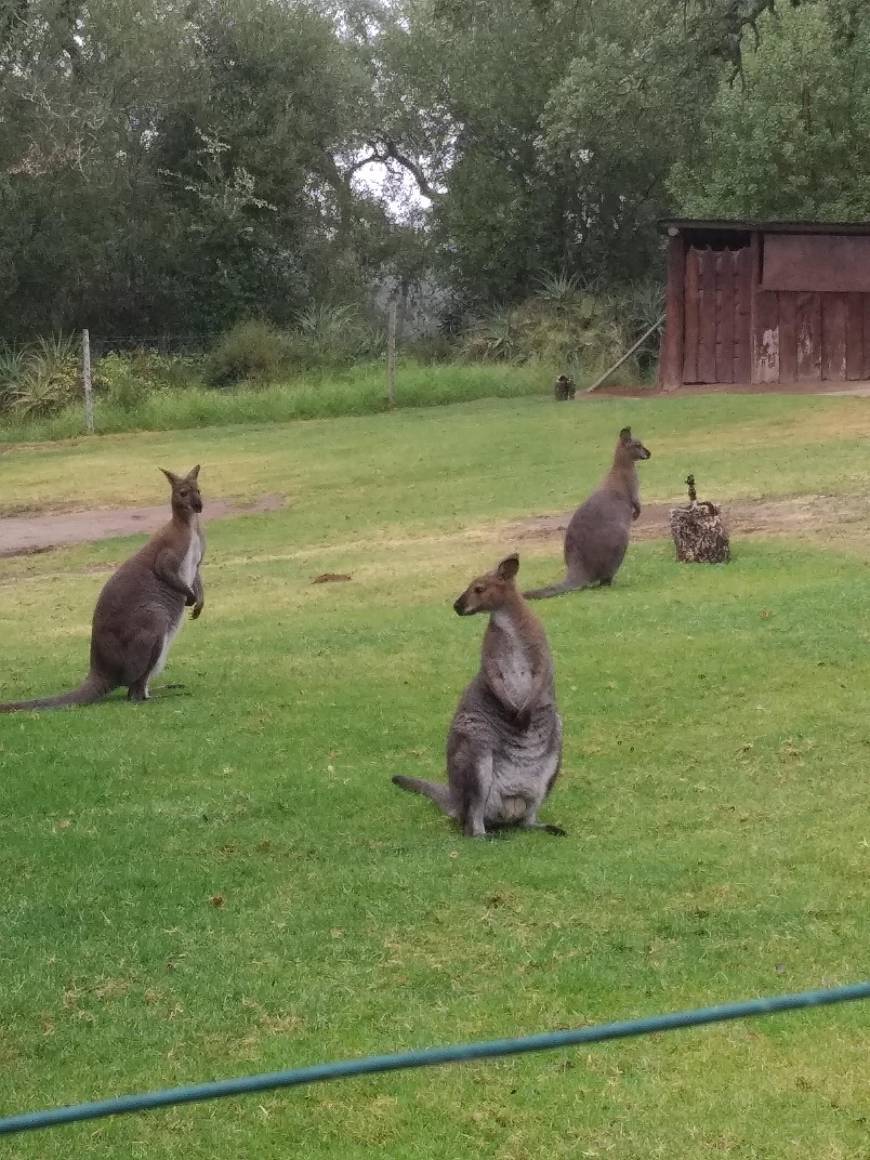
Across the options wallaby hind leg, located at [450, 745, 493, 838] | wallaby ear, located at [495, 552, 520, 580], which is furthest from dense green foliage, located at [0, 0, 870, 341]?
wallaby hind leg, located at [450, 745, 493, 838]

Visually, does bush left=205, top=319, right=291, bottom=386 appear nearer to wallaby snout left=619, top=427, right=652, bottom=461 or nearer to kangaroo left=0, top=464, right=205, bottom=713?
wallaby snout left=619, top=427, right=652, bottom=461

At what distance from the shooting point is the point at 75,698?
33.1 feet

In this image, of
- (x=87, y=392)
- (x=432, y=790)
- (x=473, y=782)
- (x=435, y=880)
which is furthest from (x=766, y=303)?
(x=435, y=880)

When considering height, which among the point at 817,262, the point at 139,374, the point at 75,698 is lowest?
the point at 75,698

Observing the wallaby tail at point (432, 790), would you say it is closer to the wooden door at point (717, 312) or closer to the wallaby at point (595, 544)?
the wallaby at point (595, 544)

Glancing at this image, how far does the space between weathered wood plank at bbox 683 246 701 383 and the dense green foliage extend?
4.51 m

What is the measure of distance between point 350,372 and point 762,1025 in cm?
3095

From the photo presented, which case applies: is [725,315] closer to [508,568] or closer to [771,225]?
[771,225]

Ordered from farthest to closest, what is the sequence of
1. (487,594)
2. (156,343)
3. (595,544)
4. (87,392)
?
(156,343) → (87,392) → (595,544) → (487,594)

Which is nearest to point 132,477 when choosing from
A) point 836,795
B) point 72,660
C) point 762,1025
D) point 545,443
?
point 545,443

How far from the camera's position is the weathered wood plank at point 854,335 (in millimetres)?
29234

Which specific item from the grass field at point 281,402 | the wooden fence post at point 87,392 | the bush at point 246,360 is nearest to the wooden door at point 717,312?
the grass field at point 281,402

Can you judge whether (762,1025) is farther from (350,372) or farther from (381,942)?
(350,372)

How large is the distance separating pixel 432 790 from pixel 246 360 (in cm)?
3000
